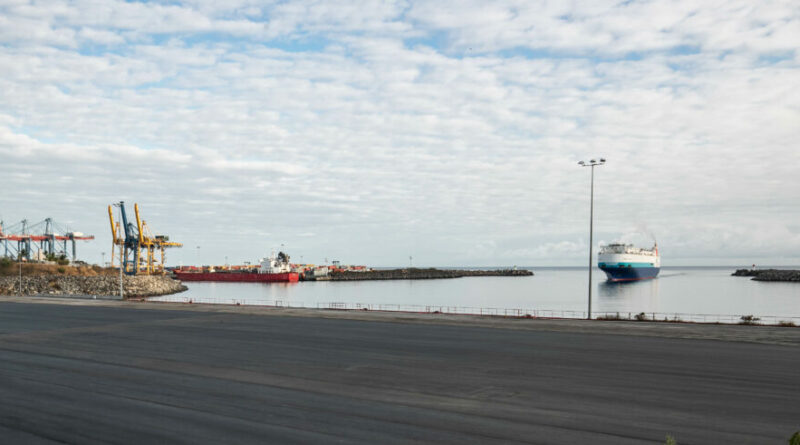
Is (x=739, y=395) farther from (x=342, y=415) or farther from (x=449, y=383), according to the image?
(x=342, y=415)

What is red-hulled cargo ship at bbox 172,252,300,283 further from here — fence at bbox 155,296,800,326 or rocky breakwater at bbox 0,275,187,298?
fence at bbox 155,296,800,326

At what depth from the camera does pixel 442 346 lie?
24.2 meters

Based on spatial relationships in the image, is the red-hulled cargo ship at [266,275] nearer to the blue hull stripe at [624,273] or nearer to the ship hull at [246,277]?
the ship hull at [246,277]

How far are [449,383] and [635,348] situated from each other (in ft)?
33.6

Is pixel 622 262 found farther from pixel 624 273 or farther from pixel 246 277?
pixel 246 277

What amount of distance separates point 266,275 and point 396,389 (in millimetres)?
151657

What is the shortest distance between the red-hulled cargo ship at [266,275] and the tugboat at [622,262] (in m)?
84.3

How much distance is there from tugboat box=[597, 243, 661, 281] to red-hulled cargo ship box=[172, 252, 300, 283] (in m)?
84.3

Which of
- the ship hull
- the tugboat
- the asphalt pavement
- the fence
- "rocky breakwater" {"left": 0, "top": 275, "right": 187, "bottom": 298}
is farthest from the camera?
the ship hull

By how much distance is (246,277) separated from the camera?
546 feet

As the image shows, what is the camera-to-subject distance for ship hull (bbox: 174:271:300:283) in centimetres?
16177

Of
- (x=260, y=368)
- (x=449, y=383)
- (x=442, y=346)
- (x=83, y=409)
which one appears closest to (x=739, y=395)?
(x=449, y=383)

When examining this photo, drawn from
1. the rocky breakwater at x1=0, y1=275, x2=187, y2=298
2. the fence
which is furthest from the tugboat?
the rocky breakwater at x1=0, y1=275, x2=187, y2=298

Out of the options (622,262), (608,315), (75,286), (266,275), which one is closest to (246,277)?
(266,275)
